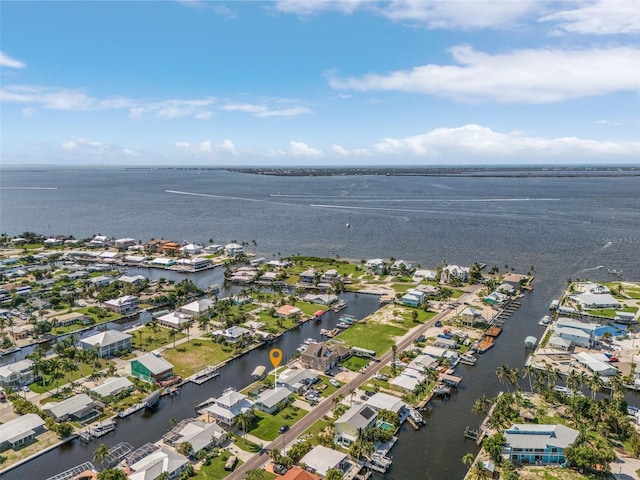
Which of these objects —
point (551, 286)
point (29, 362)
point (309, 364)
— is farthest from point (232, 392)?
point (551, 286)

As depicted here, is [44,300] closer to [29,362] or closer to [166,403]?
[29,362]

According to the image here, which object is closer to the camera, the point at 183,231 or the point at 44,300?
the point at 44,300

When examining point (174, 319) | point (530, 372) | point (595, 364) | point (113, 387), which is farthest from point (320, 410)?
point (595, 364)

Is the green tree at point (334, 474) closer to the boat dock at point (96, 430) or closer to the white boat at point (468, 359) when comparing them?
the boat dock at point (96, 430)

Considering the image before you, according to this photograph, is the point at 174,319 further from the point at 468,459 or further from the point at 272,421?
the point at 468,459

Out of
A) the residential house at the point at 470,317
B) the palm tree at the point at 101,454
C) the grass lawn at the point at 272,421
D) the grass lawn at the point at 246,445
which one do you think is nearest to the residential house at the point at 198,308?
the grass lawn at the point at 272,421

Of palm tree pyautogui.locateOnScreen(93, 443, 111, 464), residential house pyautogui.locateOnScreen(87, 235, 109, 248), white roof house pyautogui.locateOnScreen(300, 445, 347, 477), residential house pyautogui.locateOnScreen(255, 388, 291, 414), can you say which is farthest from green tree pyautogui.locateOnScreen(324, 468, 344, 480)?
residential house pyautogui.locateOnScreen(87, 235, 109, 248)
